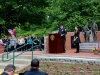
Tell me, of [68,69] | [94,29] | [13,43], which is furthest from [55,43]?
[94,29]

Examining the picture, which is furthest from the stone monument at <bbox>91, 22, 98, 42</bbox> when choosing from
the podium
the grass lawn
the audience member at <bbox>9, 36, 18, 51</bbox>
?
the grass lawn

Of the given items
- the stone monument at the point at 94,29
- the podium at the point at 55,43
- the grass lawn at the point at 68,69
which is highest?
the stone monument at the point at 94,29

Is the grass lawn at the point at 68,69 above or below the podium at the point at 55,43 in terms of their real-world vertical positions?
below

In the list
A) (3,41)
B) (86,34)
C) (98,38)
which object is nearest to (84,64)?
(86,34)

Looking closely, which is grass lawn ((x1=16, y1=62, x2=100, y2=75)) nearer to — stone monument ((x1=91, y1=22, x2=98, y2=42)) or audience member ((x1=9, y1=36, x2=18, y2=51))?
audience member ((x1=9, y1=36, x2=18, y2=51))

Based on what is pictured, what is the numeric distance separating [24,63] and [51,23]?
62.5 feet

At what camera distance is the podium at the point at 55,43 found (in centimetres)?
1430

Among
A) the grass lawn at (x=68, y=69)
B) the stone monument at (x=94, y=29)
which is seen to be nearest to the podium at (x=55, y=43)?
the grass lawn at (x=68, y=69)

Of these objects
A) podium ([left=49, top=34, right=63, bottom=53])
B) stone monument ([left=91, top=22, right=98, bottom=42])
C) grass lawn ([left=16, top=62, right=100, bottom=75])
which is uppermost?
stone monument ([left=91, top=22, right=98, bottom=42])

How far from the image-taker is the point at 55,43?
47.4 feet

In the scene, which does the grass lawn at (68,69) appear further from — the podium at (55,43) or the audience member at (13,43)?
the audience member at (13,43)

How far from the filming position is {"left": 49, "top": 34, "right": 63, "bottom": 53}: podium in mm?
14305

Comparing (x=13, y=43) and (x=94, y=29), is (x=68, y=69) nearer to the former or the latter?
(x=94, y=29)

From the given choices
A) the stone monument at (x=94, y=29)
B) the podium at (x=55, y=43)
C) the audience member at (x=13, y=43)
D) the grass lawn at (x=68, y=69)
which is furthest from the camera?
the stone monument at (x=94, y=29)
